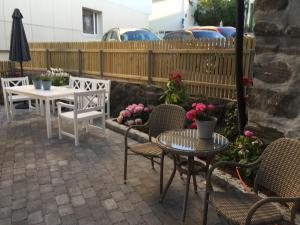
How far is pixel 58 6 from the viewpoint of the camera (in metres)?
11.8

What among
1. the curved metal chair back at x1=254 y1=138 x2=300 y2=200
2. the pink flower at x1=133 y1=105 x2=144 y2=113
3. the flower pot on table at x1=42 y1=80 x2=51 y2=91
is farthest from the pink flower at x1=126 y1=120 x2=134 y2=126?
the curved metal chair back at x1=254 y1=138 x2=300 y2=200

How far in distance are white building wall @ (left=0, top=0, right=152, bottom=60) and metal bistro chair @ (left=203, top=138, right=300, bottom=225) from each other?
1044cm

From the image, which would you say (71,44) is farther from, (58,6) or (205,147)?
(205,147)

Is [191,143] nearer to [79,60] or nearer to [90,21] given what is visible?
[79,60]

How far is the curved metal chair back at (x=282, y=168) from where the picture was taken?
78.7 inches

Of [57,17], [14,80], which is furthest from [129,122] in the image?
[57,17]

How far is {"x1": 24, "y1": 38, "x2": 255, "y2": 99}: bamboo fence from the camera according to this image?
4.66 metres

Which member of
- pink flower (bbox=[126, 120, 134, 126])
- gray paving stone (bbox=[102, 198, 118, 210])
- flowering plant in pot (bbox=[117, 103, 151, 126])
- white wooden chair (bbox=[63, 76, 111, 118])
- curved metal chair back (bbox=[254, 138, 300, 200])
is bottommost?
gray paving stone (bbox=[102, 198, 118, 210])

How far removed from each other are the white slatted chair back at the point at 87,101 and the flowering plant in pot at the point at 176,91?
3.85ft

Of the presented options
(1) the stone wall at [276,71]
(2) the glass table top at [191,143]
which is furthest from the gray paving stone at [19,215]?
(1) the stone wall at [276,71]

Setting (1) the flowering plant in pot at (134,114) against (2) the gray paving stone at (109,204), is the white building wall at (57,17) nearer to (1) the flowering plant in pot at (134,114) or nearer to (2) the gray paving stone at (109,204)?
(1) the flowering plant in pot at (134,114)

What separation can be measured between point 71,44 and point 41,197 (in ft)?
19.9

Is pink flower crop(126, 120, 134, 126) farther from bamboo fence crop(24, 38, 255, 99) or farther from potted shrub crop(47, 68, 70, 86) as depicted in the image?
potted shrub crop(47, 68, 70, 86)

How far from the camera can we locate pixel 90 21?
14.5 metres
